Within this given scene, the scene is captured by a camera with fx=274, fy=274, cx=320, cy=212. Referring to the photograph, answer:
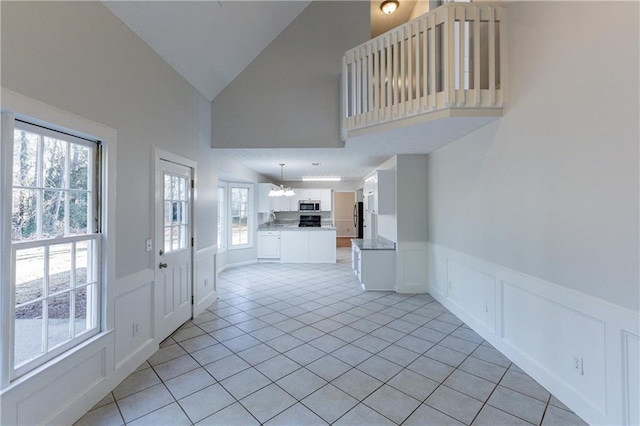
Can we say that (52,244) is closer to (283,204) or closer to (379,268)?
(379,268)

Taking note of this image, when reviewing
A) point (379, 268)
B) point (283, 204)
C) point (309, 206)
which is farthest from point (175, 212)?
point (309, 206)

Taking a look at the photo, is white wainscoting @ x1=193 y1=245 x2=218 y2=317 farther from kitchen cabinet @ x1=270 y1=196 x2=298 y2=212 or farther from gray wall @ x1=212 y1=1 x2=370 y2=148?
kitchen cabinet @ x1=270 y1=196 x2=298 y2=212

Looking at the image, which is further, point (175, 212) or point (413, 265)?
point (413, 265)

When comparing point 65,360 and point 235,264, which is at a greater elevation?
point 65,360

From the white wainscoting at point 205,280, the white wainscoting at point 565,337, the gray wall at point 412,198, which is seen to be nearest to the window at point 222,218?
the white wainscoting at point 205,280

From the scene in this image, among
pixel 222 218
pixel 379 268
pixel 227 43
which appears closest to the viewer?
pixel 227 43

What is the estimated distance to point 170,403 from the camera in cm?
207

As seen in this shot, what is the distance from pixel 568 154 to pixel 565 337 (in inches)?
54.3

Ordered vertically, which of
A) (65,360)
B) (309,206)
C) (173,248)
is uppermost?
(309,206)

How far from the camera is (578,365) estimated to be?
1975mm

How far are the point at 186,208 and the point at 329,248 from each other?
437 cm

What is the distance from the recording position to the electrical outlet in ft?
6.38

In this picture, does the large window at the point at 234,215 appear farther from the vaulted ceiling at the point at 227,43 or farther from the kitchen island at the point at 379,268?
the kitchen island at the point at 379,268

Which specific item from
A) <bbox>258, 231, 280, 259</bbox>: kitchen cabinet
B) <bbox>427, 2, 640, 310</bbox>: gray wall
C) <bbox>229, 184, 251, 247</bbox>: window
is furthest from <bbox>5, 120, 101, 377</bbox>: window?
<bbox>258, 231, 280, 259</bbox>: kitchen cabinet
